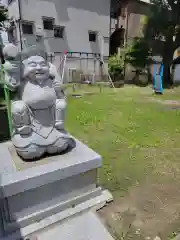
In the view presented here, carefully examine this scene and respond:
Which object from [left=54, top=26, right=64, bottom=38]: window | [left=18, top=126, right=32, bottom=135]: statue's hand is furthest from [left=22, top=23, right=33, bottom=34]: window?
[left=18, top=126, right=32, bottom=135]: statue's hand

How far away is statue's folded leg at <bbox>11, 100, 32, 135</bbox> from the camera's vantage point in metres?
1.98

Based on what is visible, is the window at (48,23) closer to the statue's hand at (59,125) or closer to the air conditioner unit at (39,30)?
the air conditioner unit at (39,30)

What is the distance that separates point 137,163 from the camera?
3129 millimetres

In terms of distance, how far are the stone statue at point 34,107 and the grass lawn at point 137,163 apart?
1.02 meters

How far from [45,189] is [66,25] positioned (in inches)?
450

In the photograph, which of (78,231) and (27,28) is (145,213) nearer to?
(78,231)

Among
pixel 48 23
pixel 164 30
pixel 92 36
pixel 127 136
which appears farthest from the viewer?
pixel 92 36

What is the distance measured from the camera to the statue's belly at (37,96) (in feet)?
6.68

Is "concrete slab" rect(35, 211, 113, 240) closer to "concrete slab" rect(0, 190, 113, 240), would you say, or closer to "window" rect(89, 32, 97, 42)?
"concrete slab" rect(0, 190, 113, 240)

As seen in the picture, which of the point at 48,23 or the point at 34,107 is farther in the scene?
the point at 48,23

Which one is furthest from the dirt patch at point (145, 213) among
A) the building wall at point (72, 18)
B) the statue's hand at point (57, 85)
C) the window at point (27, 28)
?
the window at point (27, 28)

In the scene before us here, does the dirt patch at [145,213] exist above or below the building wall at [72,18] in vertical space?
below

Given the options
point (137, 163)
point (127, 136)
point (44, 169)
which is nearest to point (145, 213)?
point (137, 163)

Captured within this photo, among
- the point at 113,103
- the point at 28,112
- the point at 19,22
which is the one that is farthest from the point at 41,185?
the point at 19,22
